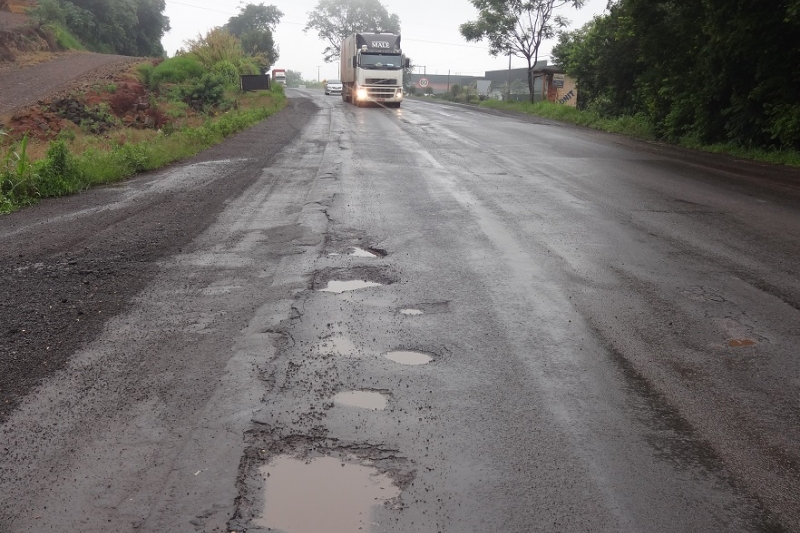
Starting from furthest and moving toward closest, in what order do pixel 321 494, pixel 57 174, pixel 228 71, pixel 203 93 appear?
pixel 228 71, pixel 203 93, pixel 57 174, pixel 321 494

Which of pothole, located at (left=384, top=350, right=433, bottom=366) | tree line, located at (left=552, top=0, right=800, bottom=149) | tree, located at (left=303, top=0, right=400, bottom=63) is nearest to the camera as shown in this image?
pothole, located at (left=384, top=350, right=433, bottom=366)

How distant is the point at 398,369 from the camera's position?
4.59 meters

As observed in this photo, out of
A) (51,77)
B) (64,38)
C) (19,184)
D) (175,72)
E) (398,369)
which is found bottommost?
(398,369)

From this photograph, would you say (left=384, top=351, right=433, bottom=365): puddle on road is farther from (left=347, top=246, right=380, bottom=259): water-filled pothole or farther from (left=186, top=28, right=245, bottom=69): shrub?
(left=186, top=28, right=245, bottom=69): shrub

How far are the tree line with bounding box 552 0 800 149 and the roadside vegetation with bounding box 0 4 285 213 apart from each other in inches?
487

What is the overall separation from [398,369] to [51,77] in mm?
33633

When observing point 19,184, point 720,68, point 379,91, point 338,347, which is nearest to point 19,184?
point 19,184

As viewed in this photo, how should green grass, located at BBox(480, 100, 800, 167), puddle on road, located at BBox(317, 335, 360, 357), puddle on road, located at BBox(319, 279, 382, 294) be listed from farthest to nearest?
1. green grass, located at BBox(480, 100, 800, 167)
2. puddle on road, located at BBox(319, 279, 382, 294)
3. puddle on road, located at BBox(317, 335, 360, 357)

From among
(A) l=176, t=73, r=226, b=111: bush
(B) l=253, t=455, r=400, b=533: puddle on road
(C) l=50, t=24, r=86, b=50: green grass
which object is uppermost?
(C) l=50, t=24, r=86, b=50: green grass

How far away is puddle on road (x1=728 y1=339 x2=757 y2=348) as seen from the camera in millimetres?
4973

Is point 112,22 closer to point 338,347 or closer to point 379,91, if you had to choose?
point 379,91

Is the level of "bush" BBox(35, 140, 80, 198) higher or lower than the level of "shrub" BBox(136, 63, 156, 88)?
lower

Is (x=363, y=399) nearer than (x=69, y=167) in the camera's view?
Yes

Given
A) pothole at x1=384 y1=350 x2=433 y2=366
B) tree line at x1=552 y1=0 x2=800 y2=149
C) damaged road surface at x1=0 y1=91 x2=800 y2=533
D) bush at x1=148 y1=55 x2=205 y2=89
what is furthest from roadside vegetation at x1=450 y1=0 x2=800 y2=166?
bush at x1=148 y1=55 x2=205 y2=89
